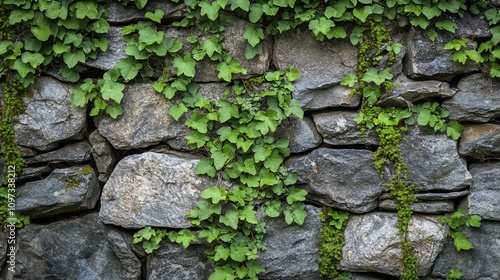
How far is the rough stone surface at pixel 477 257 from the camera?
3023 millimetres

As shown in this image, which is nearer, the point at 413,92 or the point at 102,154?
the point at 413,92

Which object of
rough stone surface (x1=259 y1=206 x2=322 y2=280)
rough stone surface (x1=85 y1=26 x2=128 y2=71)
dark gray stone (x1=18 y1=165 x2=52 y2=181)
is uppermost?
rough stone surface (x1=85 y1=26 x2=128 y2=71)

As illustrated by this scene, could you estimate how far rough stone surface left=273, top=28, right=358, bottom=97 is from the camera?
300 centimetres

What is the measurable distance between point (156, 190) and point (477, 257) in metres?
1.84

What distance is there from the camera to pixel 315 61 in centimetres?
302

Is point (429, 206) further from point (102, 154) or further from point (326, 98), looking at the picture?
point (102, 154)

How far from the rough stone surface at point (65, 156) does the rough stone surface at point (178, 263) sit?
2.23 ft

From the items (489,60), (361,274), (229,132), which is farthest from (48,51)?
(489,60)

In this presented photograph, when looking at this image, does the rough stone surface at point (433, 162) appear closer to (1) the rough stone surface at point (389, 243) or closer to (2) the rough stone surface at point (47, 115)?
(1) the rough stone surface at point (389, 243)

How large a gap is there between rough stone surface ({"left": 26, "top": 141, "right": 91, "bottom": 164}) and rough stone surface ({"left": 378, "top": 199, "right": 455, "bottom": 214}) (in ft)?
5.65

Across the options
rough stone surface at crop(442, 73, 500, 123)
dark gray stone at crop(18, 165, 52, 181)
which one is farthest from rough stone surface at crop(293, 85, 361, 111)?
dark gray stone at crop(18, 165, 52, 181)

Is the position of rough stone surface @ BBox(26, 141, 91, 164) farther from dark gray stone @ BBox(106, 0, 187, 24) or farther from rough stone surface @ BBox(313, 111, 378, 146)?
rough stone surface @ BBox(313, 111, 378, 146)

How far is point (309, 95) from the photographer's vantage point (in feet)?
9.88

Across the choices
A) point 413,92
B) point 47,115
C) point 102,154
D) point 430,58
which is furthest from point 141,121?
point 430,58
